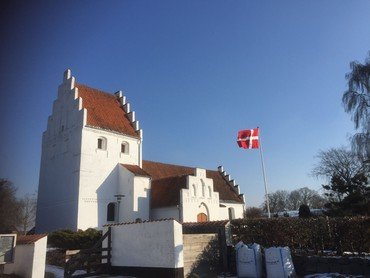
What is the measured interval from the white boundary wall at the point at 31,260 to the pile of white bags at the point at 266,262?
25.6 ft

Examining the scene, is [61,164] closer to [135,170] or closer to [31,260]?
[135,170]

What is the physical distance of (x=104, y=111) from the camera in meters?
33.1

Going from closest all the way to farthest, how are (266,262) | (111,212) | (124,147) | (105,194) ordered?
(266,262), (105,194), (111,212), (124,147)

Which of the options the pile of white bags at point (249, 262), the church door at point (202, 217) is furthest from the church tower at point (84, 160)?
the pile of white bags at point (249, 262)

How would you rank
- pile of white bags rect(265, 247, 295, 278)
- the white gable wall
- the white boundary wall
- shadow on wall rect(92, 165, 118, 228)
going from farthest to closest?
the white gable wall < shadow on wall rect(92, 165, 118, 228) < pile of white bags rect(265, 247, 295, 278) < the white boundary wall

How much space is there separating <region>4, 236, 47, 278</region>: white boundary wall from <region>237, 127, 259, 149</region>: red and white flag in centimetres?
1929

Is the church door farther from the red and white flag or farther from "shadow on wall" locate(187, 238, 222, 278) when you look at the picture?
"shadow on wall" locate(187, 238, 222, 278)

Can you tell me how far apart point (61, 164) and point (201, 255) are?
2049 cm

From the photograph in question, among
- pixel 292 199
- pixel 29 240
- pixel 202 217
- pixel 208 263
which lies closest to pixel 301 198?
pixel 292 199

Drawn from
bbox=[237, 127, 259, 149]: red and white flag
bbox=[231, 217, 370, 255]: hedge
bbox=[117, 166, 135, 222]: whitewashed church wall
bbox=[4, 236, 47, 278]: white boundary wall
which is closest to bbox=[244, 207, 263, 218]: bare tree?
bbox=[237, 127, 259, 149]: red and white flag

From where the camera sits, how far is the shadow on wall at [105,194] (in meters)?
28.6

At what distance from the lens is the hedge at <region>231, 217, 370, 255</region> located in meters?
14.0

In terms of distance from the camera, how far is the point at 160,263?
44.8 feet

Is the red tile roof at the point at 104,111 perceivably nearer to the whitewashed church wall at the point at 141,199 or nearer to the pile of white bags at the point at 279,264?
the whitewashed church wall at the point at 141,199
